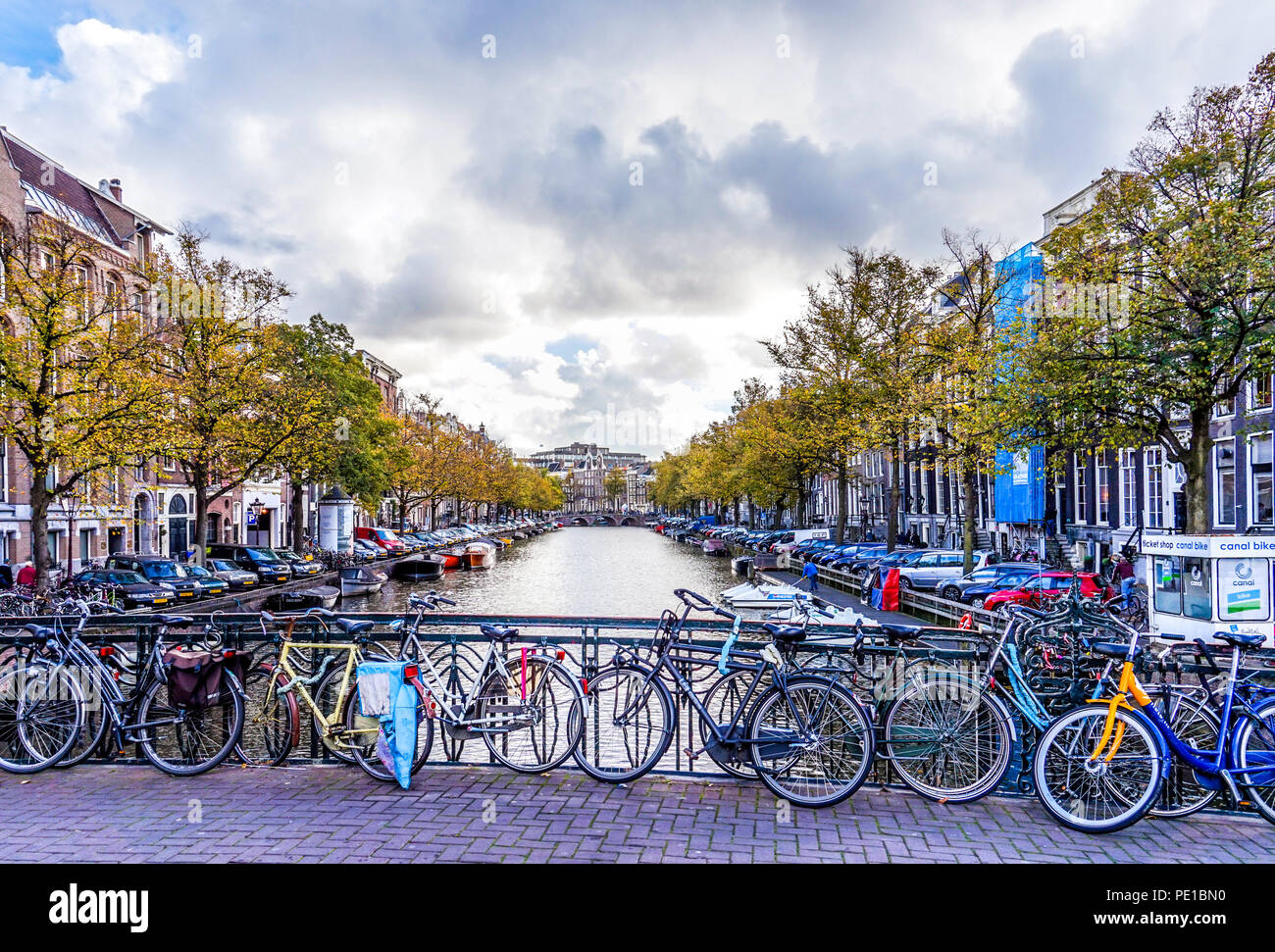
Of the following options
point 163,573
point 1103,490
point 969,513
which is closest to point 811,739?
point 969,513

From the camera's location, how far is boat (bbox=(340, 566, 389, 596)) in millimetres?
38812

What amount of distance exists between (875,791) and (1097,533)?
3678 cm

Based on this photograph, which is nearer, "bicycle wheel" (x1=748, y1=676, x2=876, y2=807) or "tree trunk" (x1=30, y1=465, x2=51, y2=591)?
"bicycle wheel" (x1=748, y1=676, x2=876, y2=807)

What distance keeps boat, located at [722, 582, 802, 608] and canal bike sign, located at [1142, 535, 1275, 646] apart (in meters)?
8.93

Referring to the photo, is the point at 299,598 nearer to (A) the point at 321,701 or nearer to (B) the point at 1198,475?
(A) the point at 321,701

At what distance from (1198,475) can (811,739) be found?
1799 centimetres

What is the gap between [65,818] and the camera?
5.74 metres

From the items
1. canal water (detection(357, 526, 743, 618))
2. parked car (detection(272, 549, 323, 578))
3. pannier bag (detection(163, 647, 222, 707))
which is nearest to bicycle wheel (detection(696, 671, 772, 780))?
A: pannier bag (detection(163, 647, 222, 707))

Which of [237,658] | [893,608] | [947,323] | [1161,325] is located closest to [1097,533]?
[947,323]

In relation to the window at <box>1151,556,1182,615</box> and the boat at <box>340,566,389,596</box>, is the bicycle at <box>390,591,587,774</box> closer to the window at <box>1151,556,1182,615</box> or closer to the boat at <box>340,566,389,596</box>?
the window at <box>1151,556,1182,615</box>

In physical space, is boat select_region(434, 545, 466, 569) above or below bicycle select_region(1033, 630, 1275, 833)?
below

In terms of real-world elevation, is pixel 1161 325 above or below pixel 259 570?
above

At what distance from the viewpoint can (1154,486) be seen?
3481 centimetres
